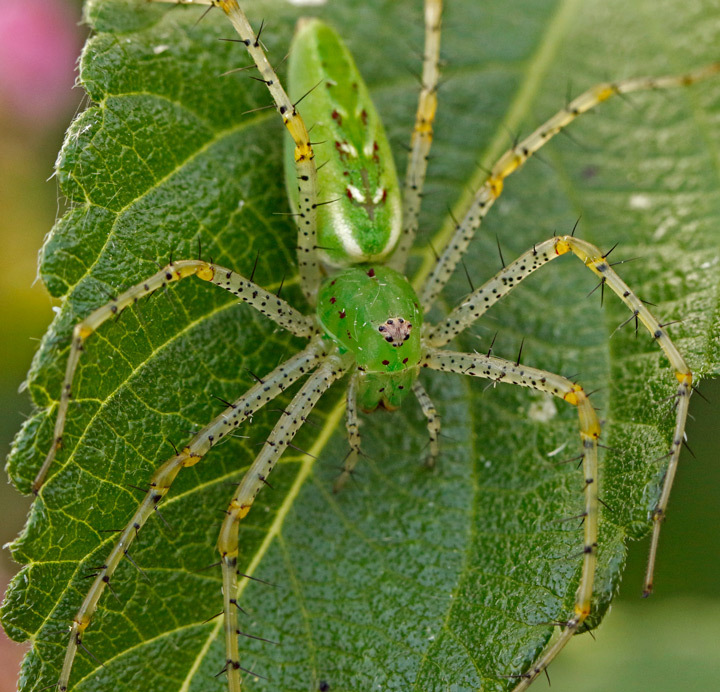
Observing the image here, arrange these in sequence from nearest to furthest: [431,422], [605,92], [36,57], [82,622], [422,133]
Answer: [82,622] < [431,422] < [605,92] < [422,133] < [36,57]

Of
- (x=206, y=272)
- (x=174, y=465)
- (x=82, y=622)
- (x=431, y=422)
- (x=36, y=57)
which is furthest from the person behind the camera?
(x=36, y=57)

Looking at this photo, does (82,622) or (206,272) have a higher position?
(206,272)

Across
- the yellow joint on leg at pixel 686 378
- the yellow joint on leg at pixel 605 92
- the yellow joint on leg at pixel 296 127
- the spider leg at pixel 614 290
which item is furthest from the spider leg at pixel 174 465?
the yellow joint on leg at pixel 605 92

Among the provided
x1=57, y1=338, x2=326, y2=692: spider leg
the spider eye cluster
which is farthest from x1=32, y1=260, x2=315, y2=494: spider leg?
the spider eye cluster

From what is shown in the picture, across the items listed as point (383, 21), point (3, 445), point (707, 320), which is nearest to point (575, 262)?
point (707, 320)

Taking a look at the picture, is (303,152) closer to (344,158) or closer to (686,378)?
(344,158)

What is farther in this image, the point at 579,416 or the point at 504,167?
the point at 504,167

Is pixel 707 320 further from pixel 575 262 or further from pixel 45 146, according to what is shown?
pixel 45 146

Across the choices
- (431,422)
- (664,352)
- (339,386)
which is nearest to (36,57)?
→ (339,386)
